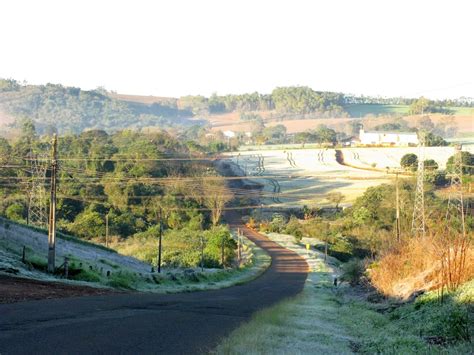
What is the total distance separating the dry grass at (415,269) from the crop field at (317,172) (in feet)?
240

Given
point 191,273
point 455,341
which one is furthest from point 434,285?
point 191,273

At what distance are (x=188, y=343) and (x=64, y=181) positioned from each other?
72305mm

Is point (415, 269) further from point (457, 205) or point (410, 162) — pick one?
point (410, 162)

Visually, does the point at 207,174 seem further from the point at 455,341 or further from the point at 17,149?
the point at 455,341

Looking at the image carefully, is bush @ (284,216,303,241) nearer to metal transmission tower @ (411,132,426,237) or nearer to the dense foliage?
the dense foliage

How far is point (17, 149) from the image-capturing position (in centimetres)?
8088

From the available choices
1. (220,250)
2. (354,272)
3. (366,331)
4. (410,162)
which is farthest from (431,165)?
(366,331)

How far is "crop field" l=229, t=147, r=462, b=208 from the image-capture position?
10669cm

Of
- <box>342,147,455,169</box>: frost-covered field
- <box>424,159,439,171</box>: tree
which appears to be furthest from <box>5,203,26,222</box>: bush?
<box>342,147,455,169</box>: frost-covered field

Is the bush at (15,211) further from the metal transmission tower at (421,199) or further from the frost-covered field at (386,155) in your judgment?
the frost-covered field at (386,155)

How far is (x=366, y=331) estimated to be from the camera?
1694 cm

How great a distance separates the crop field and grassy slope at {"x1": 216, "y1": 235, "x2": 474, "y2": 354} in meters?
81.6

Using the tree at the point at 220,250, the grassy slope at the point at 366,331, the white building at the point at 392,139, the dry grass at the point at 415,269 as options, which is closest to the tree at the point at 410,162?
the white building at the point at 392,139

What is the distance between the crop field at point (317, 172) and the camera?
350 feet
